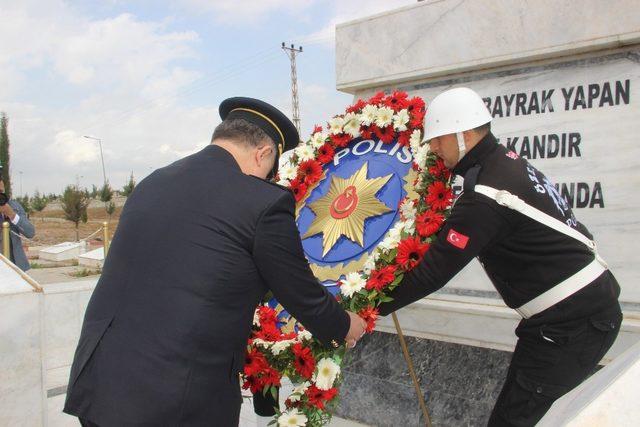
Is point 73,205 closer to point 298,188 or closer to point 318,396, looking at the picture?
point 298,188

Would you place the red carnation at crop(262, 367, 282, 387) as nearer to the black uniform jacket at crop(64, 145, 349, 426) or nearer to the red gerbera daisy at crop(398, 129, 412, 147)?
the black uniform jacket at crop(64, 145, 349, 426)

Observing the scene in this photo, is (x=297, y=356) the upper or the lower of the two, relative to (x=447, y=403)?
upper

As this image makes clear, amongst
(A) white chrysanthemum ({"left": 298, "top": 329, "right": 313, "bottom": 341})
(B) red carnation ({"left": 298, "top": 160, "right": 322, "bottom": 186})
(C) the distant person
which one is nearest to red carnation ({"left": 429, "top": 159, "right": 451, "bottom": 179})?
(B) red carnation ({"left": 298, "top": 160, "right": 322, "bottom": 186})

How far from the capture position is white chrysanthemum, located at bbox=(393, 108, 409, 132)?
2.96 metres

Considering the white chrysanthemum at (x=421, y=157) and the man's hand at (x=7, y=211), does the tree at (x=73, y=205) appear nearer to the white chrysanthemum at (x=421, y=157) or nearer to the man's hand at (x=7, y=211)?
the man's hand at (x=7, y=211)

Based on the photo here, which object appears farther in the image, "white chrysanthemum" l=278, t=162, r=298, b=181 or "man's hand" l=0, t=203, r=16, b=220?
"man's hand" l=0, t=203, r=16, b=220

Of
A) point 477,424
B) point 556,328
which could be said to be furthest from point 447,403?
point 556,328

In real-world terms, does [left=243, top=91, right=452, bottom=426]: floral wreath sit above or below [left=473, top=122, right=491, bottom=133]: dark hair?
below

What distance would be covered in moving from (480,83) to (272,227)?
7.97 ft

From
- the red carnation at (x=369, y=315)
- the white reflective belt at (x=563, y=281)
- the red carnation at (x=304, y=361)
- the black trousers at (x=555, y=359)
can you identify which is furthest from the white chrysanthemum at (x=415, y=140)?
the red carnation at (x=304, y=361)

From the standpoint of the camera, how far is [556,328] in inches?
91.0

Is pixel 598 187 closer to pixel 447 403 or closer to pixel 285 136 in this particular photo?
pixel 447 403

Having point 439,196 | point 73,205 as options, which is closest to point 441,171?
point 439,196

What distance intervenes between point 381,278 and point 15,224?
4891 millimetres
